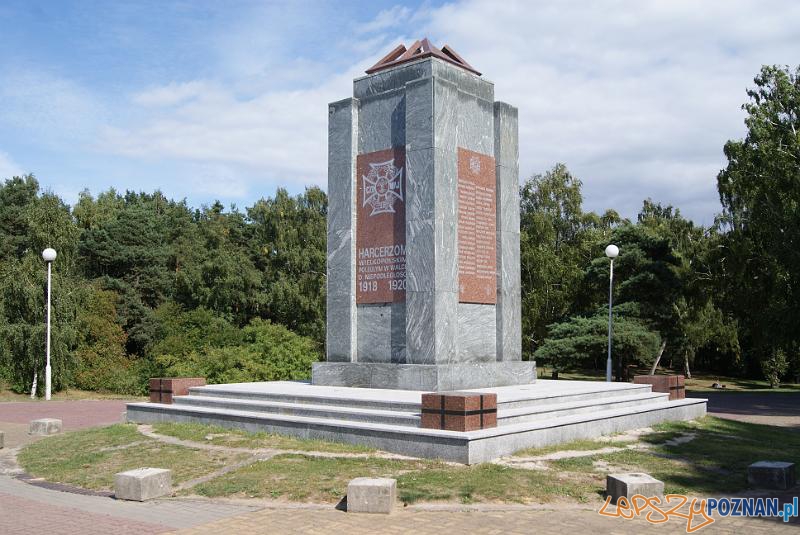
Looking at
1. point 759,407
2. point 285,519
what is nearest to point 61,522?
point 285,519

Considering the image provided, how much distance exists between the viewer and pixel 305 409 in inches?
449

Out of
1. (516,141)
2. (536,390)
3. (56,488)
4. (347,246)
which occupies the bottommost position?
(56,488)

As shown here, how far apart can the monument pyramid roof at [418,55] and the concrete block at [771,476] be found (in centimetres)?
910

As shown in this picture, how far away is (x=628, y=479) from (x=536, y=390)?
5.30 m

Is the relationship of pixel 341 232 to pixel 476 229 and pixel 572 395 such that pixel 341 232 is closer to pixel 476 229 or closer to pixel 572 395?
pixel 476 229

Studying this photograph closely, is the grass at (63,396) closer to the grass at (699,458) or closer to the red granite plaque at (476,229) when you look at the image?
the red granite plaque at (476,229)

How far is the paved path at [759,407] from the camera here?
1769cm

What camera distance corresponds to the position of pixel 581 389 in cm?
1329

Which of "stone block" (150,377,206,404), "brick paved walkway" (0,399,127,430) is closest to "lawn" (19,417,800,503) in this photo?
"stone block" (150,377,206,404)

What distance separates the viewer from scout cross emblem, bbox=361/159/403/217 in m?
14.0

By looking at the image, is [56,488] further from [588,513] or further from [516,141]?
[516,141]

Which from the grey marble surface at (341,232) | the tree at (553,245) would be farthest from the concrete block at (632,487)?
the tree at (553,245)

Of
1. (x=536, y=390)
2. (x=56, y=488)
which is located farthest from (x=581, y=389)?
(x=56, y=488)

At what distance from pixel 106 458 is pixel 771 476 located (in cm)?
854
